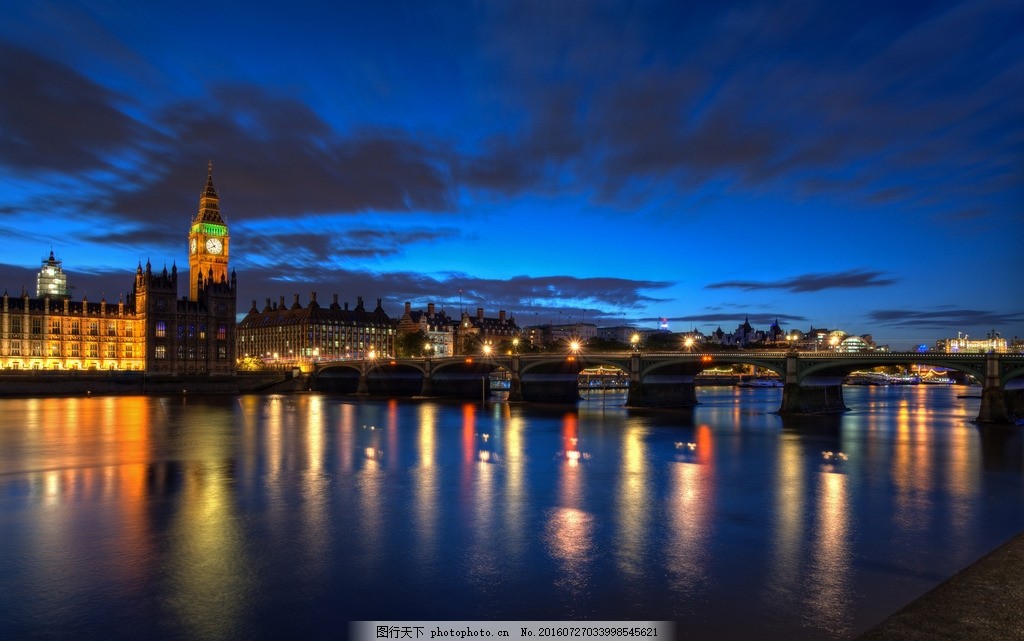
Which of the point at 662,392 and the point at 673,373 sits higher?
the point at 673,373

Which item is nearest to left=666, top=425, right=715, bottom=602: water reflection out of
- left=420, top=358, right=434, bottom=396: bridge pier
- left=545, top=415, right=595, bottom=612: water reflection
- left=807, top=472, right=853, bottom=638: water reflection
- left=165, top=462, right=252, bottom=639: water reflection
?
left=545, top=415, right=595, bottom=612: water reflection

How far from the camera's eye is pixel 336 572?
18719 millimetres

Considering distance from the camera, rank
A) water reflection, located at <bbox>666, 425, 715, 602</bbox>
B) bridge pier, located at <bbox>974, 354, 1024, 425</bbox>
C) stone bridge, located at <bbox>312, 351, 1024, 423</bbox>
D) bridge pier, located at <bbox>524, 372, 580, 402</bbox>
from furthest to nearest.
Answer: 1. bridge pier, located at <bbox>524, 372, 580, 402</bbox>
2. stone bridge, located at <bbox>312, 351, 1024, 423</bbox>
3. bridge pier, located at <bbox>974, 354, 1024, 425</bbox>
4. water reflection, located at <bbox>666, 425, 715, 602</bbox>

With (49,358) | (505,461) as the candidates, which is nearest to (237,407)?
(505,461)

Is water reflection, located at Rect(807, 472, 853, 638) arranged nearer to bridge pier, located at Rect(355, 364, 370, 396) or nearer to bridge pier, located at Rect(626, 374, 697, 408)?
bridge pier, located at Rect(626, 374, 697, 408)

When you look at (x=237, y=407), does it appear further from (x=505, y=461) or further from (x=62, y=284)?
(x=62, y=284)

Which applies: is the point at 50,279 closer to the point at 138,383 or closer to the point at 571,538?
the point at 138,383

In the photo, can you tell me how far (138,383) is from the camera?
4875 inches

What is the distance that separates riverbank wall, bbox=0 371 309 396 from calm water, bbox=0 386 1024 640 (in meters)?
77.0

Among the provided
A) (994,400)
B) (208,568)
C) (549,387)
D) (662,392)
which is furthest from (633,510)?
(549,387)

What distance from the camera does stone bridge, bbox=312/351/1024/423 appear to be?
205 ft

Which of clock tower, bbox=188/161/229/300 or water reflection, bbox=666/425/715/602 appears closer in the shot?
water reflection, bbox=666/425/715/602

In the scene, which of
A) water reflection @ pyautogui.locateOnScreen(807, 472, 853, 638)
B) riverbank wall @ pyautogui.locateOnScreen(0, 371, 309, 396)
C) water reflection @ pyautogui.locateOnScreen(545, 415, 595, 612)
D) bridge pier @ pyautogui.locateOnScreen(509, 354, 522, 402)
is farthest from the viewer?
riverbank wall @ pyautogui.locateOnScreen(0, 371, 309, 396)

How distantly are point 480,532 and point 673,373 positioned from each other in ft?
247
